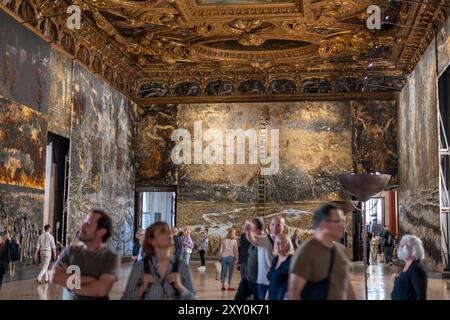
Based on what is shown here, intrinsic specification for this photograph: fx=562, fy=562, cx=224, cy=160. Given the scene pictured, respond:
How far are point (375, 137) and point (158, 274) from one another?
24941 millimetres

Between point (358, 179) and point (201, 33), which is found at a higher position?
point (201, 33)

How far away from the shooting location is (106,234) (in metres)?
5.15

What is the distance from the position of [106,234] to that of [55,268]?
1.74ft

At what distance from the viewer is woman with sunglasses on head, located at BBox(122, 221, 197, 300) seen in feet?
16.3

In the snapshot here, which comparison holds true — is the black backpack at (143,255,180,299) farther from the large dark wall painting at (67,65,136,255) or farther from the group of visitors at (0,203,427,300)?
the large dark wall painting at (67,65,136,255)

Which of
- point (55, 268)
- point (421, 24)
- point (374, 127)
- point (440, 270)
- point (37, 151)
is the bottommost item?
point (440, 270)

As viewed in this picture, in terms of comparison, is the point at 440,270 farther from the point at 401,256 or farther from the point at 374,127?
the point at 401,256

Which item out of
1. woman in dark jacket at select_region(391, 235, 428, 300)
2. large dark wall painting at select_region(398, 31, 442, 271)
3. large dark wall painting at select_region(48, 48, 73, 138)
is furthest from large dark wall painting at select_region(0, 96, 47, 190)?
large dark wall painting at select_region(398, 31, 442, 271)

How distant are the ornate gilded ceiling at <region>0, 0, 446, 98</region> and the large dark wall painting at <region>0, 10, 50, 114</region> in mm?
651

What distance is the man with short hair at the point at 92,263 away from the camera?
194 inches

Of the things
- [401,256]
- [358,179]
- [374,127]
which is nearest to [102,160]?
[374,127]

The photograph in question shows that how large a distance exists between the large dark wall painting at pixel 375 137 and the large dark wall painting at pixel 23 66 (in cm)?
1590

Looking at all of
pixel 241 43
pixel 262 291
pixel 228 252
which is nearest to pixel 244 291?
pixel 262 291

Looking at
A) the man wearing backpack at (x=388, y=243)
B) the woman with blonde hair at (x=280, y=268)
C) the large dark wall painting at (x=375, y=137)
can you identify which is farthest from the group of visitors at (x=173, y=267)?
the large dark wall painting at (x=375, y=137)
